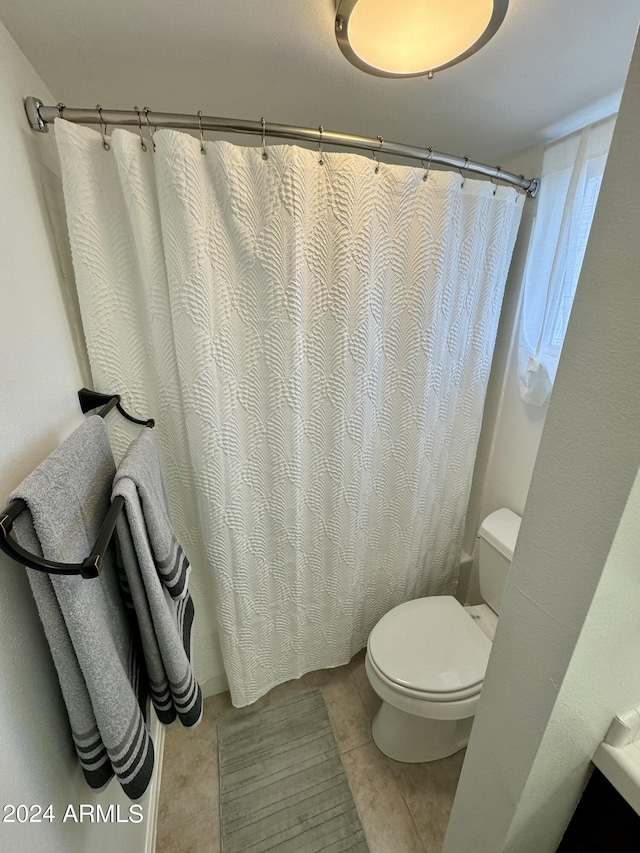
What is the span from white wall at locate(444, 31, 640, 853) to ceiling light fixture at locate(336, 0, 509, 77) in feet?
1.73

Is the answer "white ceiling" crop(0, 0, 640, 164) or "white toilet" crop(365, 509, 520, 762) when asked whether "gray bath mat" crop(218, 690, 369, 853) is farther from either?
"white ceiling" crop(0, 0, 640, 164)

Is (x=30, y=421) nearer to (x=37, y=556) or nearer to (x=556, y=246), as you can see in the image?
(x=37, y=556)

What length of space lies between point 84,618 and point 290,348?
76cm

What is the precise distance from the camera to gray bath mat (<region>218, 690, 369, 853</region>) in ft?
3.51

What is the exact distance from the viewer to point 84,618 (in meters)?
0.51

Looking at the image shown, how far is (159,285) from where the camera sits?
89 cm

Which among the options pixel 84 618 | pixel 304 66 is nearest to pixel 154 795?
pixel 84 618

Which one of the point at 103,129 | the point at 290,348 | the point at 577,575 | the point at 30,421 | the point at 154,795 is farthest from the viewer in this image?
the point at 154,795

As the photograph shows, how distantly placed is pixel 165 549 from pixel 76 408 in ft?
1.46

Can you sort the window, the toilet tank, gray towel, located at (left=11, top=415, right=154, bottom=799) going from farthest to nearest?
the toilet tank, the window, gray towel, located at (left=11, top=415, right=154, bottom=799)

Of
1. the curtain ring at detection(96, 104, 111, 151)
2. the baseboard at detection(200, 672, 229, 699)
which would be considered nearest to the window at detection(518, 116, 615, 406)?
the curtain ring at detection(96, 104, 111, 151)

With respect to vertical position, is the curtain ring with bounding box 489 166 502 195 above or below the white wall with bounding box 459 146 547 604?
above

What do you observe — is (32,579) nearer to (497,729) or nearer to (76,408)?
(76,408)

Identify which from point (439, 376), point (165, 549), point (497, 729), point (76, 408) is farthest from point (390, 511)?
point (76, 408)
